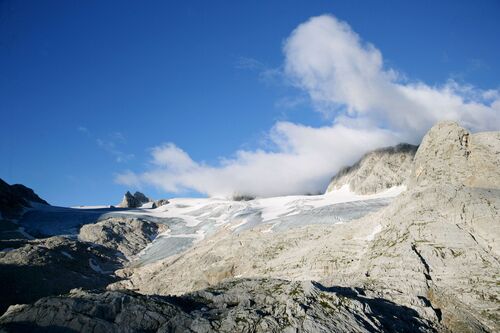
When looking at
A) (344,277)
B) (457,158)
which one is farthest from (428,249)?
(457,158)

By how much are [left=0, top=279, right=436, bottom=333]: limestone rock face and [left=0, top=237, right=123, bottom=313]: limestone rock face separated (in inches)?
2608

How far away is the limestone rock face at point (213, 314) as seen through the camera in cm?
2806

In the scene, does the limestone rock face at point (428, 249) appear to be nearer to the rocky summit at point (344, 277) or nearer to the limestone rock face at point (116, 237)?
the rocky summit at point (344, 277)

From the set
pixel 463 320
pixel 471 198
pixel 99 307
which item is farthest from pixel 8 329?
pixel 471 198

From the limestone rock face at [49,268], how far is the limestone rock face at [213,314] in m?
66.2

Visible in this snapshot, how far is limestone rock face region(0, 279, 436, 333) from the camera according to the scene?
28.1 metres

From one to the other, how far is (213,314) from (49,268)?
101 metres

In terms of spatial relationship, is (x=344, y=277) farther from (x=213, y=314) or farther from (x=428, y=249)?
(x=213, y=314)

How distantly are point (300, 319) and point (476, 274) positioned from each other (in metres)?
28.8

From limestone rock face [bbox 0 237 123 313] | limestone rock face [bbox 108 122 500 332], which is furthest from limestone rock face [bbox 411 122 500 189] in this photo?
limestone rock face [bbox 0 237 123 313]

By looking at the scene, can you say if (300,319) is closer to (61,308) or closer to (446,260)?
(61,308)

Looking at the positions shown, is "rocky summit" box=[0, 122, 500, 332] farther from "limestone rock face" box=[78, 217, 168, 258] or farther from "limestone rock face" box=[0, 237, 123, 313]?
"limestone rock face" box=[78, 217, 168, 258]

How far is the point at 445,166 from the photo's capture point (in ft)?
257

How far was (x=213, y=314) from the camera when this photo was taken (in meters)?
31.6
